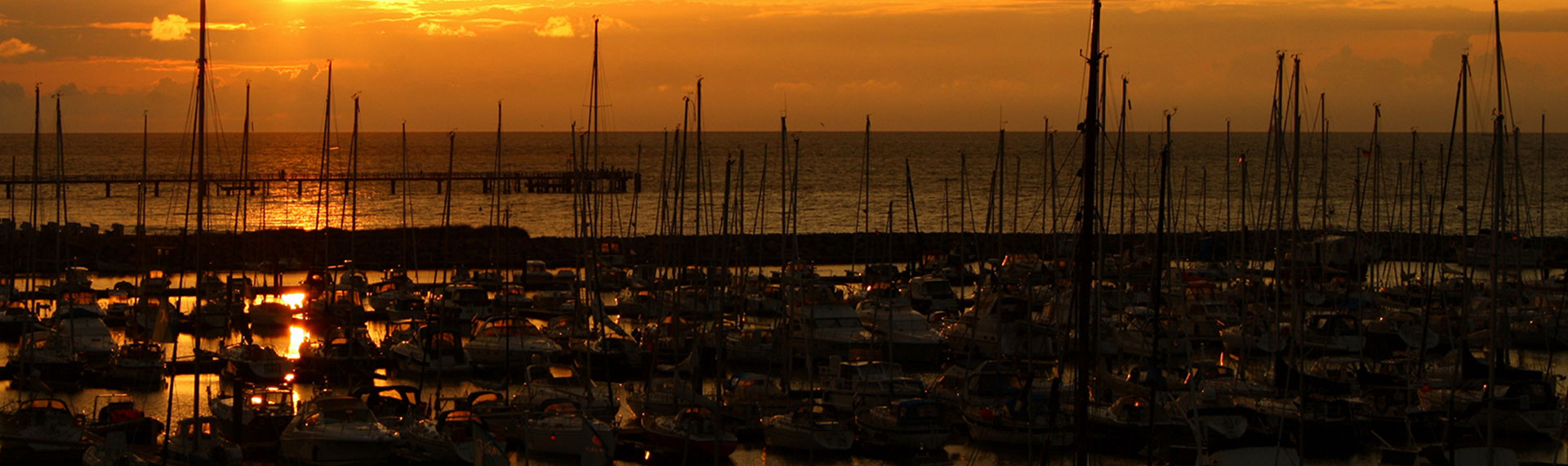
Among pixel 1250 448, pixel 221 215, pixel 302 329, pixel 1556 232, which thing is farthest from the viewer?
pixel 221 215

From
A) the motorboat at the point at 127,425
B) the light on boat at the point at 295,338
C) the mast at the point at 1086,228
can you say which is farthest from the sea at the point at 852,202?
the mast at the point at 1086,228

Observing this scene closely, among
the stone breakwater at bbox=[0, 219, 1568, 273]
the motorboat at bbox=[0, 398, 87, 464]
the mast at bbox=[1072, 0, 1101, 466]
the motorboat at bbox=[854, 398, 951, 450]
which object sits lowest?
the motorboat at bbox=[0, 398, 87, 464]

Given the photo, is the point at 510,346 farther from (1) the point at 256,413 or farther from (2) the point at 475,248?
(2) the point at 475,248

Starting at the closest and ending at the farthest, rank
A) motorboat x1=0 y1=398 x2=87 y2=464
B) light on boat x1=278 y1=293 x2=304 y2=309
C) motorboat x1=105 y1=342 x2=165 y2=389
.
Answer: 1. motorboat x1=0 y1=398 x2=87 y2=464
2. motorboat x1=105 y1=342 x2=165 y2=389
3. light on boat x1=278 y1=293 x2=304 y2=309

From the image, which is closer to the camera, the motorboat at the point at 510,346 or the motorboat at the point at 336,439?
the motorboat at the point at 336,439

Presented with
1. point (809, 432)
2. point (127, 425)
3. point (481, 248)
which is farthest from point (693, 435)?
point (481, 248)

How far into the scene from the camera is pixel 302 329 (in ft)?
134

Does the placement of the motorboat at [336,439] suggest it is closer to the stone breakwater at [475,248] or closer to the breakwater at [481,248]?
the breakwater at [481,248]

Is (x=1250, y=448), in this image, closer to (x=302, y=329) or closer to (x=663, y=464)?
(x=663, y=464)

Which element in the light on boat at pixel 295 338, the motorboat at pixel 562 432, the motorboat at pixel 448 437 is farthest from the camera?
the light on boat at pixel 295 338

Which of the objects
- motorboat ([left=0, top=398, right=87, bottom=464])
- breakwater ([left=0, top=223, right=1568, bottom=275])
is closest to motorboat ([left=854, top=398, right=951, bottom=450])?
motorboat ([left=0, top=398, right=87, bottom=464])

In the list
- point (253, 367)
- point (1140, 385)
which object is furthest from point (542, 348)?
point (1140, 385)

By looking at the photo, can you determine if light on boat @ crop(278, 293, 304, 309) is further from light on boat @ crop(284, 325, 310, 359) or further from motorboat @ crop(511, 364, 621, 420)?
motorboat @ crop(511, 364, 621, 420)

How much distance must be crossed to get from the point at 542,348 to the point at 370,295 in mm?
14973
